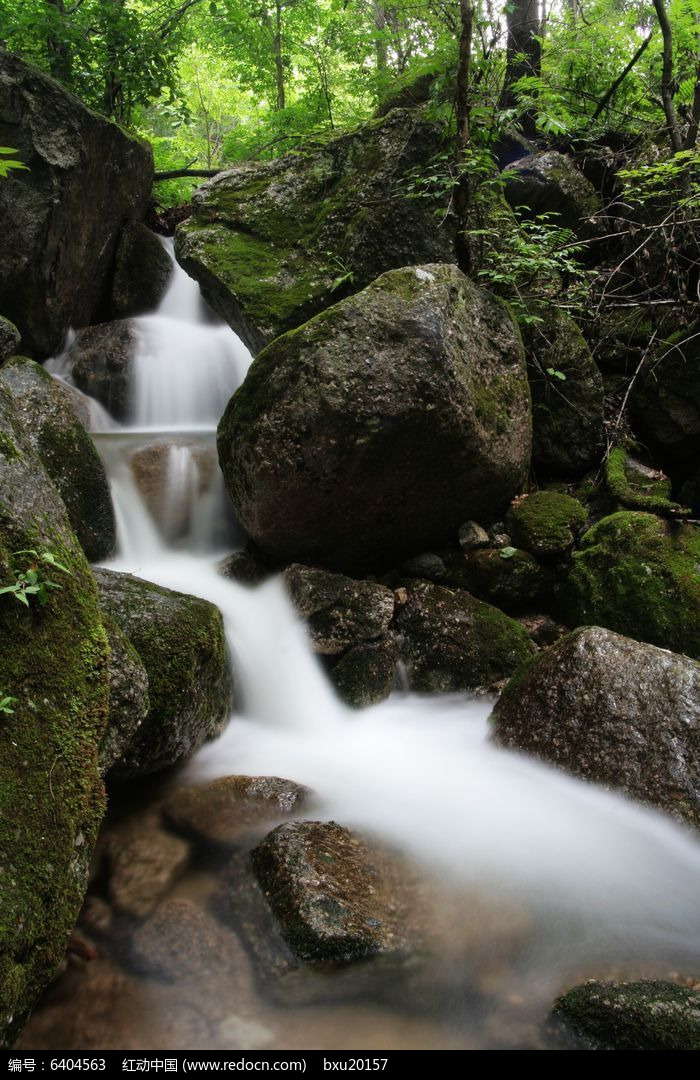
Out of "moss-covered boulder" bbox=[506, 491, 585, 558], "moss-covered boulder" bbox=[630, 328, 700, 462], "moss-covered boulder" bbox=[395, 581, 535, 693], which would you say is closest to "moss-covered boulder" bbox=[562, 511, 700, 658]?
"moss-covered boulder" bbox=[506, 491, 585, 558]

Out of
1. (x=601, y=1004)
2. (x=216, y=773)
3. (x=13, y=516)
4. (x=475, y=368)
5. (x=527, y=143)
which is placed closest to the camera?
(x=601, y=1004)

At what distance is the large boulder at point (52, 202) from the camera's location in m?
7.44

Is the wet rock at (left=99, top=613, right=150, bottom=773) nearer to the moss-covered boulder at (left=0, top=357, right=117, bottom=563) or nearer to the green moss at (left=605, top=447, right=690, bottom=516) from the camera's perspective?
the moss-covered boulder at (left=0, top=357, right=117, bottom=563)

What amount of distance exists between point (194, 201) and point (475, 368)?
168 inches

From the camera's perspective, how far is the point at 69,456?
5.19 m

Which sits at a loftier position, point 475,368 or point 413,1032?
point 475,368

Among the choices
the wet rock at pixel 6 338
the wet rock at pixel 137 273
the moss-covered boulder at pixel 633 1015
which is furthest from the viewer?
the wet rock at pixel 137 273

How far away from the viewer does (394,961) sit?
253 cm

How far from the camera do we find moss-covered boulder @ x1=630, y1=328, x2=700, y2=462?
19.5 ft

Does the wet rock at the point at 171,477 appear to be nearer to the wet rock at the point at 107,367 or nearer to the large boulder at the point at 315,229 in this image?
the large boulder at the point at 315,229

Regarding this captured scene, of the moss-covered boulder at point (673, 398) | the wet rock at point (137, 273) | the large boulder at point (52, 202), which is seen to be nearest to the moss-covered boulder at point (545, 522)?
the moss-covered boulder at point (673, 398)

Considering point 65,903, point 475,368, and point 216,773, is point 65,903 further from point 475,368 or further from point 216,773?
point 475,368

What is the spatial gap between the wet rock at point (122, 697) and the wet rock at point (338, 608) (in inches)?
79.7
